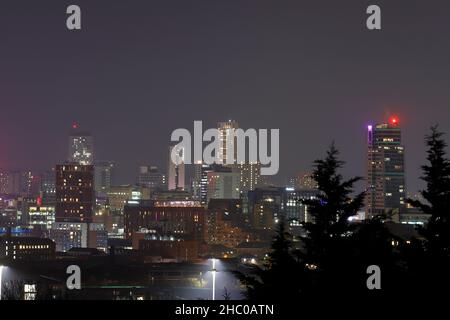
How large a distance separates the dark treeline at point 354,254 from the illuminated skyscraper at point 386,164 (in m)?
99.6

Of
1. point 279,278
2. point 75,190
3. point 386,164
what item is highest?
point 386,164

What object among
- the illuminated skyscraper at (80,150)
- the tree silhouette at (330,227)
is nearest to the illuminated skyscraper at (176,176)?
the illuminated skyscraper at (80,150)

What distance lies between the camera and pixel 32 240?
9538cm

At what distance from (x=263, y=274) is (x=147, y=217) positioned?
101 m

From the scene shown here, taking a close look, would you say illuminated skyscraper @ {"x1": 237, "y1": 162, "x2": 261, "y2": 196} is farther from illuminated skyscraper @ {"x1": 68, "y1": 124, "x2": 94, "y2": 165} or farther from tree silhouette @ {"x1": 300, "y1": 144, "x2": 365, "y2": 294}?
tree silhouette @ {"x1": 300, "y1": 144, "x2": 365, "y2": 294}

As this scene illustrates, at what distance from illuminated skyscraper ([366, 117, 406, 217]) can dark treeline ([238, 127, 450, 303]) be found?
327ft

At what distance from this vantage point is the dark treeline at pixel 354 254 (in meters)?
17.2

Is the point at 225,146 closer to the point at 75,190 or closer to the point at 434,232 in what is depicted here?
the point at 75,190

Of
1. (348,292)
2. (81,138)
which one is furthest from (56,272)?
(81,138)

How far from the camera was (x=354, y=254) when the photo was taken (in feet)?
60.6

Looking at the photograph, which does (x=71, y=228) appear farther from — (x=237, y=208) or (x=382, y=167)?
(x=382, y=167)

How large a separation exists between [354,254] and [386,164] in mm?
112496

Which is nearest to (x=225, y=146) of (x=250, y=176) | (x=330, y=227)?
(x=250, y=176)

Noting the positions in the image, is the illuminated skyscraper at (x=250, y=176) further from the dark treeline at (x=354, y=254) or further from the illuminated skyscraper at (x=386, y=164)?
the dark treeline at (x=354, y=254)
